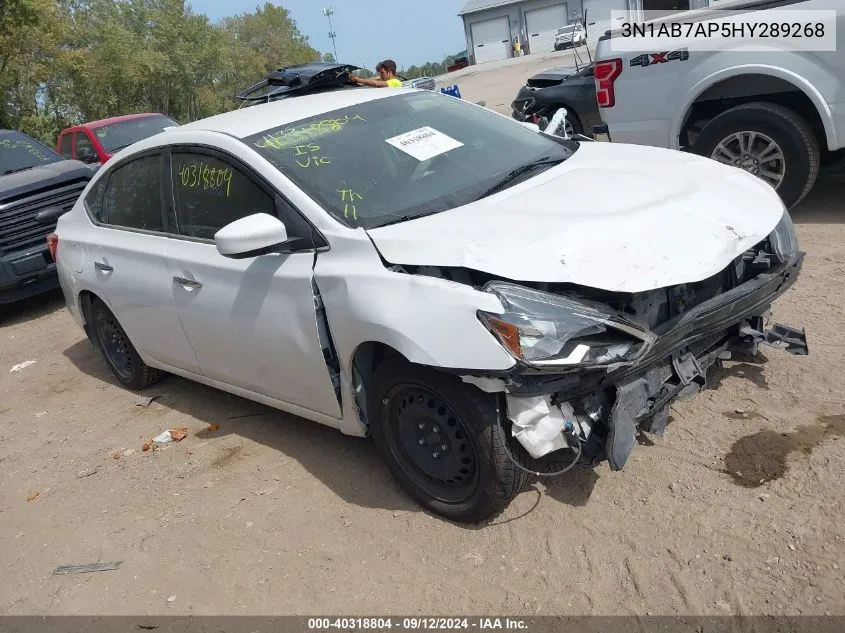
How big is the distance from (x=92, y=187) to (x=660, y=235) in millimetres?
3909

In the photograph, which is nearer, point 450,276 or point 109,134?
point 450,276

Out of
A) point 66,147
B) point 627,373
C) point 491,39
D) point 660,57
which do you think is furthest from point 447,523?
point 491,39

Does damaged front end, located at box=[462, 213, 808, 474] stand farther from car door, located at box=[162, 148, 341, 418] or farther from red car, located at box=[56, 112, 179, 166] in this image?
red car, located at box=[56, 112, 179, 166]

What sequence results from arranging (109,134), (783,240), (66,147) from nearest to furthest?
(783,240) < (109,134) < (66,147)

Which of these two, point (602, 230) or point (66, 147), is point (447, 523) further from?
point (66, 147)

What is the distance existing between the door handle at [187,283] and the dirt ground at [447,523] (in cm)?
98

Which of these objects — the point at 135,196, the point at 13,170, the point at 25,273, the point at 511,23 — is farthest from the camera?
the point at 511,23

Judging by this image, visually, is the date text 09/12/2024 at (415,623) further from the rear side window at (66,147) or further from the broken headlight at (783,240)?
the rear side window at (66,147)

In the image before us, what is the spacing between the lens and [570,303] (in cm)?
272

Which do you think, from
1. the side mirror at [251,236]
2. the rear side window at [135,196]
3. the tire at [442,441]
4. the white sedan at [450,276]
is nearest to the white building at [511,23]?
the rear side window at [135,196]

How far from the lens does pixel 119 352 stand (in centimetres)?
530

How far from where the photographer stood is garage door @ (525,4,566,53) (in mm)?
55406

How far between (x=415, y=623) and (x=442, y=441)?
715 mm

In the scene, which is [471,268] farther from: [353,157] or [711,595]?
A: [711,595]
